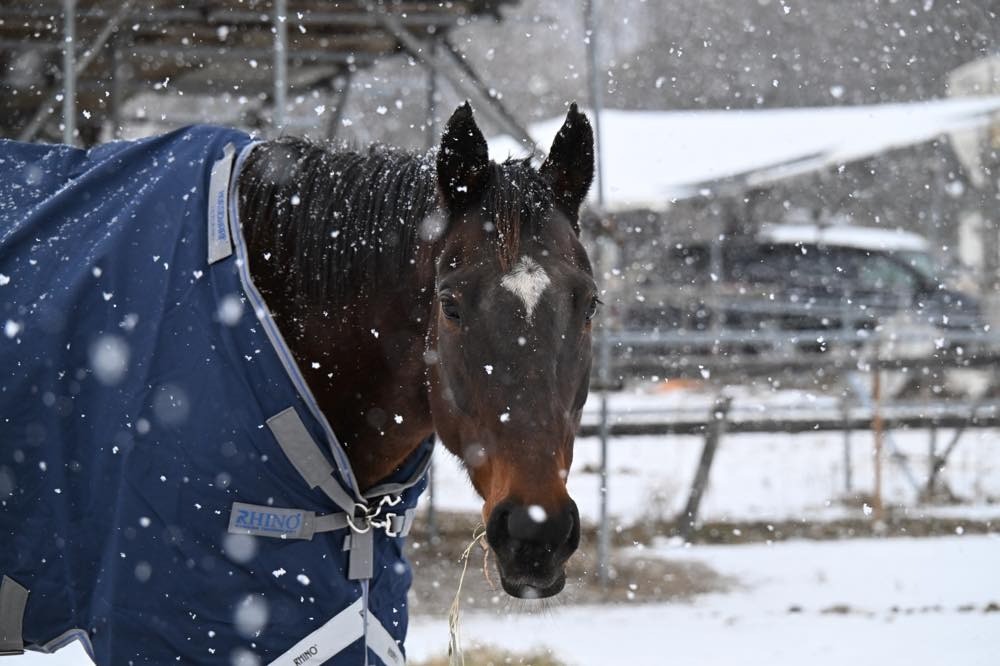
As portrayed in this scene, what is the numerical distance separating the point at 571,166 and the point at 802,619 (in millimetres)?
3695

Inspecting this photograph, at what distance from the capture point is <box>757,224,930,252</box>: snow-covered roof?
15797 millimetres

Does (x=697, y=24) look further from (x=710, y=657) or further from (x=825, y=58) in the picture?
(x=710, y=657)

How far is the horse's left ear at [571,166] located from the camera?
258cm

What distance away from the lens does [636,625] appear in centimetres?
542

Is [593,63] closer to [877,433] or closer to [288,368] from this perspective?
[877,433]

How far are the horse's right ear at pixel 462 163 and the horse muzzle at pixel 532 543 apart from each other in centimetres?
81

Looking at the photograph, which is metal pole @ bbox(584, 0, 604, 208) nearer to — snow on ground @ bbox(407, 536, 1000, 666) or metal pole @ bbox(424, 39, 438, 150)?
metal pole @ bbox(424, 39, 438, 150)

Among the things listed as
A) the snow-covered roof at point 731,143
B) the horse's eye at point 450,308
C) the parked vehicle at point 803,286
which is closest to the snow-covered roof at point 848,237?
the parked vehicle at point 803,286

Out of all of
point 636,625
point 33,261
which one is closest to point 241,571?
point 33,261

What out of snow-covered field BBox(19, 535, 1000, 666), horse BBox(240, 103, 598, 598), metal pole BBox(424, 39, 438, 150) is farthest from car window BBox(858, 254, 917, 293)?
horse BBox(240, 103, 598, 598)

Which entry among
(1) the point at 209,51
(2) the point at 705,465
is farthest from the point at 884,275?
(1) the point at 209,51

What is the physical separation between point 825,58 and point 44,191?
18.6m

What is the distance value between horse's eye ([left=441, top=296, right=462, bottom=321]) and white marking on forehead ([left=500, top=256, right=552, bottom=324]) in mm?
122

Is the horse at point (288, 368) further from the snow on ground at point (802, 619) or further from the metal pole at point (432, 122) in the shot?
the metal pole at point (432, 122)
